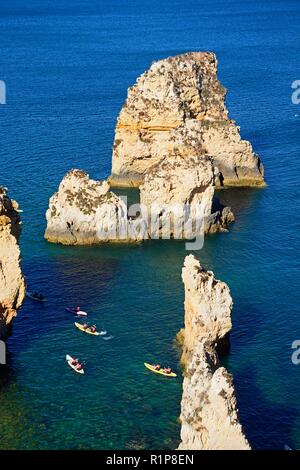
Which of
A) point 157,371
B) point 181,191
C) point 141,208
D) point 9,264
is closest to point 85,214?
point 141,208

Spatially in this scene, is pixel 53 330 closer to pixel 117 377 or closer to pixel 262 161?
pixel 117 377

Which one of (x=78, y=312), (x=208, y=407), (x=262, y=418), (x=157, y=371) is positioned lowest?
(x=262, y=418)

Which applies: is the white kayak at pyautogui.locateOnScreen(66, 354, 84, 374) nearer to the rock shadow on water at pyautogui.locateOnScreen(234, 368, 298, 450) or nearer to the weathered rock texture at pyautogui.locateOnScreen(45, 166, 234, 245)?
the rock shadow on water at pyautogui.locateOnScreen(234, 368, 298, 450)

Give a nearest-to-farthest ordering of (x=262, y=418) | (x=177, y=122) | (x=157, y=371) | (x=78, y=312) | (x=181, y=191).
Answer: (x=262, y=418), (x=157, y=371), (x=78, y=312), (x=181, y=191), (x=177, y=122)

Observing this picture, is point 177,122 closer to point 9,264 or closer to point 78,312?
point 78,312

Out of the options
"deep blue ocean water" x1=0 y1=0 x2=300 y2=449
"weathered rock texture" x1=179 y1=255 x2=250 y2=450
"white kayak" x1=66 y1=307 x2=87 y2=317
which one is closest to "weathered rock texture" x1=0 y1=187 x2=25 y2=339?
"deep blue ocean water" x1=0 y1=0 x2=300 y2=449

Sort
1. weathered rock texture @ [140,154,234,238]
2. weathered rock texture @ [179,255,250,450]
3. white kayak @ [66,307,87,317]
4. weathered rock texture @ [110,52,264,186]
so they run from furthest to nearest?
weathered rock texture @ [110,52,264,186], weathered rock texture @ [140,154,234,238], white kayak @ [66,307,87,317], weathered rock texture @ [179,255,250,450]

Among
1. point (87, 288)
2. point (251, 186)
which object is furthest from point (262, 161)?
point (87, 288)
